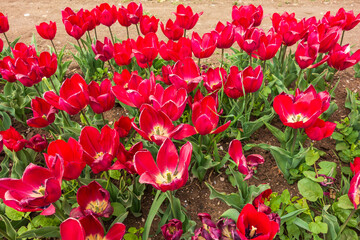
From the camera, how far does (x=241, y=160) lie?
1.61 m

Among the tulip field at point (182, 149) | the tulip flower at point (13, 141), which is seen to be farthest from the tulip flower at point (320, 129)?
the tulip flower at point (13, 141)

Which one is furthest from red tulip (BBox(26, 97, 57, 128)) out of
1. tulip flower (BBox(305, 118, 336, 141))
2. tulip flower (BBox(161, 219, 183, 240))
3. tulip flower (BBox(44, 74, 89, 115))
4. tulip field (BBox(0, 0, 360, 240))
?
tulip flower (BBox(305, 118, 336, 141))

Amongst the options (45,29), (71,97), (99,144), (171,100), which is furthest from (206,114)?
(45,29)

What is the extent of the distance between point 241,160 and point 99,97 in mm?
850

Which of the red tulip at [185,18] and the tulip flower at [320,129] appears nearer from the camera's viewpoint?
the tulip flower at [320,129]

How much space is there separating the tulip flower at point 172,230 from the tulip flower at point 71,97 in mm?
749

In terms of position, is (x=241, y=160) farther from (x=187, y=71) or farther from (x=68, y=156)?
(x=68, y=156)

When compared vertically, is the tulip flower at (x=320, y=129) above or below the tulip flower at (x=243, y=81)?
below

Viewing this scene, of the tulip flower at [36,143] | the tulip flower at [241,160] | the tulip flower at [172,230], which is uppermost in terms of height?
the tulip flower at [36,143]

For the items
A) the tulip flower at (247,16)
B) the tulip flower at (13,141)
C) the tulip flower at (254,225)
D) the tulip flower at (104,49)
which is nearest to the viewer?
the tulip flower at (254,225)

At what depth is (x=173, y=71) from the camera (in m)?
1.79

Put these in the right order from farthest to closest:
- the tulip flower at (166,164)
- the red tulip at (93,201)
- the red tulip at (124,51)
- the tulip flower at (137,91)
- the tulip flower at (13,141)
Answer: the red tulip at (124,51) < the tulip flower at (13,141) < the tulip flower at (137,91) < the red tulip at (93,201) < the tulip flower at (166,164)

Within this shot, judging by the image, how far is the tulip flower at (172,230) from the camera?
131 centimetres

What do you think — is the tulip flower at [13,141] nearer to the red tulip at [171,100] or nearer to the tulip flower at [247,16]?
the red tulip at [171,100]
